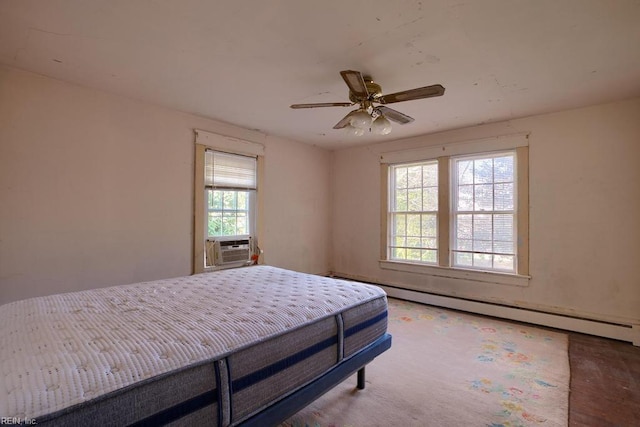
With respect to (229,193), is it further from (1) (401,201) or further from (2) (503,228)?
(2) (503,228)

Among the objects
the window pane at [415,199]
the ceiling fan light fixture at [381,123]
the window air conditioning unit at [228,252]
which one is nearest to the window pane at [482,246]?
the window pane at [415,199]

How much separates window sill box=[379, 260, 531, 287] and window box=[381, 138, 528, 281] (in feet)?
0.07

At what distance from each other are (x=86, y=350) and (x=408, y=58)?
2.63 meters

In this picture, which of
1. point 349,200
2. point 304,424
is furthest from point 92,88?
point 349,200

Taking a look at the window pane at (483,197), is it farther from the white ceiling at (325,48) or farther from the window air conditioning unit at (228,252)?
the window air conditioning unit at (228,252)

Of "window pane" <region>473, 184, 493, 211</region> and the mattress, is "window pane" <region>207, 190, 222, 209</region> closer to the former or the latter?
the mattress

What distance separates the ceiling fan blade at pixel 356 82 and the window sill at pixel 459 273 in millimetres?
2897

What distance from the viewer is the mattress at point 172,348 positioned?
0.94 meters

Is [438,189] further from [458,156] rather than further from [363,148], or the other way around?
[363,148]

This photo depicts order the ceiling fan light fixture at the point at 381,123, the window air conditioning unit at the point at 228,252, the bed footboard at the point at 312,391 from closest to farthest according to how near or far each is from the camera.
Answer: the bed footboard at the point at 312,391
the ceiling fan light fixture at the point at 381,123
the window air conditioning unit at the point at 228,252

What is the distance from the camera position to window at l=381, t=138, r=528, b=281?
3.85 metres

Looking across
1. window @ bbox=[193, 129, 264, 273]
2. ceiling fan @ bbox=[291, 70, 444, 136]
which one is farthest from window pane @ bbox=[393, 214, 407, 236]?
ceiling fan @ bbox=[291, 70, 444, 136]

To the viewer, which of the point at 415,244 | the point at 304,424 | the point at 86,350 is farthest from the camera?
the point at 415,244

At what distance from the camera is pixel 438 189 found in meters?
4.40
